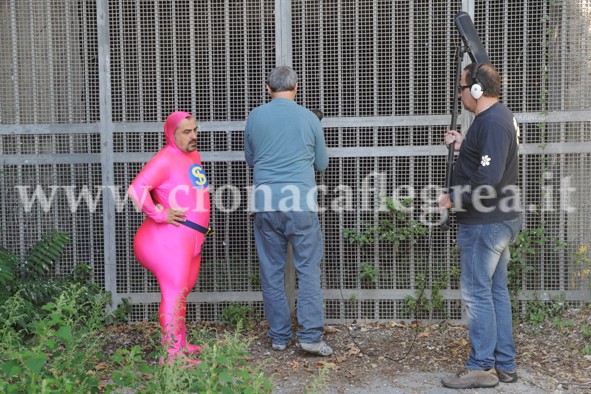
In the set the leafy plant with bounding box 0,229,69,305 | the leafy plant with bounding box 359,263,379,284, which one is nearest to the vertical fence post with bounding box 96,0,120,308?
the leafy plant with bounding box 0,229,69,305

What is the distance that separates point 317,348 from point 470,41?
262cm

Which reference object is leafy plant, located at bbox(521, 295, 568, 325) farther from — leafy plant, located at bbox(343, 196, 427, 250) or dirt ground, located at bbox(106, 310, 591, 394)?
leafy plant, located at bbox(343, 196, 427, 250)

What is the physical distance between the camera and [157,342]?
21.4 feet

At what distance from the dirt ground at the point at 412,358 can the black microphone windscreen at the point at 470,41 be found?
7.64 feet

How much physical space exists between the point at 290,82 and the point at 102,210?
2.21 metres

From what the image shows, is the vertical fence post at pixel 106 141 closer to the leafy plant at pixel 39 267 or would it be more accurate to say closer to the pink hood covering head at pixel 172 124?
the leafy plant at pixel 39 267

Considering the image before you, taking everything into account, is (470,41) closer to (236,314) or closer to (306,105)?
(306,105)

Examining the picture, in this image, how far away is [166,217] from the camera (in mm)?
5465

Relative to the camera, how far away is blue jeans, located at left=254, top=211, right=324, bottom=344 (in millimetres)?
6023

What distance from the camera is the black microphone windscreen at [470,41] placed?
5.48m

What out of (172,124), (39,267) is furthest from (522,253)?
(39,267)

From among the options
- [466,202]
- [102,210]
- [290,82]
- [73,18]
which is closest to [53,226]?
[102,210]

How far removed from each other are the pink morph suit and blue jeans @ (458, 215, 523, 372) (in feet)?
6.37

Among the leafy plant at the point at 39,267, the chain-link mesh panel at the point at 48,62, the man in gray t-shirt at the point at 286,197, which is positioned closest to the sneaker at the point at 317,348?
the man in gray t-shirt at the point at 286,197
